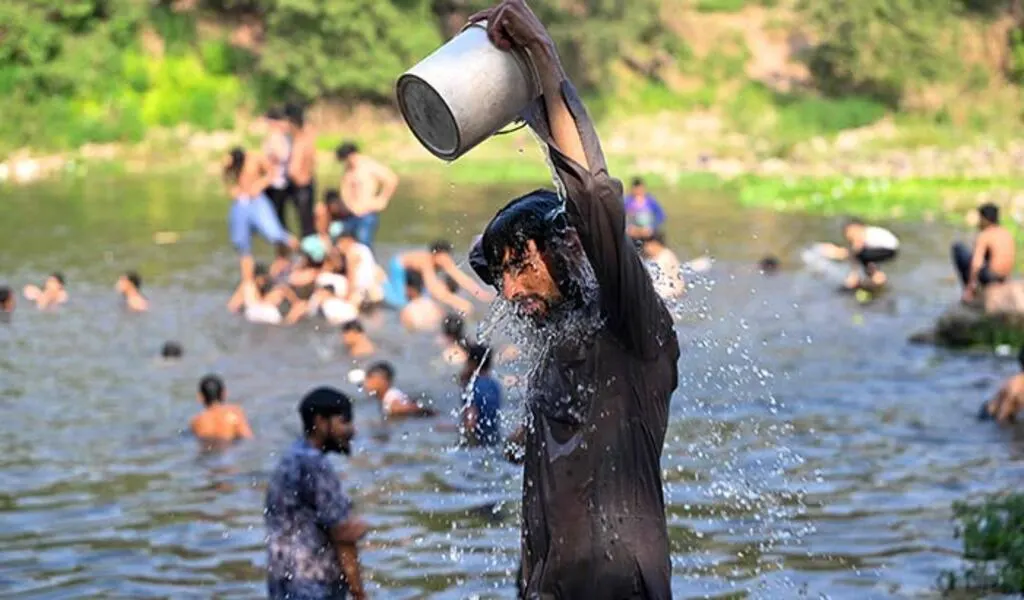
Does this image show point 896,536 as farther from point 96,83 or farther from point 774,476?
point 96,83

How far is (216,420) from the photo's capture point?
425 inches

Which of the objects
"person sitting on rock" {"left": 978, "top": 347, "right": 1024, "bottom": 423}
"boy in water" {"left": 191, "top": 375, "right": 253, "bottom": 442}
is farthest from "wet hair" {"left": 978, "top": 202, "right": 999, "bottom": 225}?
"boy in water" {"left": 191, "top": 375, "right": 253, "bottom": 442}

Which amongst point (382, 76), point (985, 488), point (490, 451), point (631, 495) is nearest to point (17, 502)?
point (490, 451)

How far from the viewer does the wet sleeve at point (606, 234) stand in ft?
11.6

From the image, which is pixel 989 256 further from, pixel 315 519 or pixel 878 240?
pixel 315 519

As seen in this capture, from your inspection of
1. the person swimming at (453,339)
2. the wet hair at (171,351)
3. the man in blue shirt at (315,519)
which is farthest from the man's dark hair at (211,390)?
the man in blue shirt at (315,519)

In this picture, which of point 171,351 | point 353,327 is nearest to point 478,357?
point 353,327

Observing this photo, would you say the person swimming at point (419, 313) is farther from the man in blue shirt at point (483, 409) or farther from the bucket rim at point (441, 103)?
the bucket rim at point (441, 103)

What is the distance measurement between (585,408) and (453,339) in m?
8.30

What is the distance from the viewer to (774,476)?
959 centimetres

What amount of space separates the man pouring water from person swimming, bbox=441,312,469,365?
633 cm

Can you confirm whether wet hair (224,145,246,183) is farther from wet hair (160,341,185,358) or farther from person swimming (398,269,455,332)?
wet hair (160,341,185,358)

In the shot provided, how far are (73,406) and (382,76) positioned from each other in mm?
28807

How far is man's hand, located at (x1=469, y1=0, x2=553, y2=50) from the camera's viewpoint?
364cm
